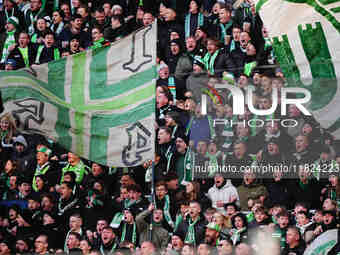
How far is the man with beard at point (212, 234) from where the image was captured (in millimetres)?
6242

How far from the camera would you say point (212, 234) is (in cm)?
627

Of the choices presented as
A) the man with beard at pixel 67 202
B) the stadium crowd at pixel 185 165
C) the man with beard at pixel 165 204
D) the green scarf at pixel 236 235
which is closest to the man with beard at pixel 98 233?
the stadium crowd at pixel 185 165

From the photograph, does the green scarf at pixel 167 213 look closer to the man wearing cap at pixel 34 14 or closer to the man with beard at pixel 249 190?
the man with beard at pixel 249 190

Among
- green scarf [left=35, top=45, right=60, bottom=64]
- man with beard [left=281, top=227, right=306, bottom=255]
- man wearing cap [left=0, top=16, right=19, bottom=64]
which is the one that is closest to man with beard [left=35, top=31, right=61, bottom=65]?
green scarf [left=35, top=45, right=60, bottom=64]

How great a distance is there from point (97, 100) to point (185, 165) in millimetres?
1178

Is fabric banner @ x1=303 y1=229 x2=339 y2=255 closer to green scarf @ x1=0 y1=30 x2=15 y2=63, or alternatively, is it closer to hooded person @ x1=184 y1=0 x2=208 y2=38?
hooded person @ x1=184 y1=0 x2=208 y2=38

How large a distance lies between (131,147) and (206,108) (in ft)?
2.87

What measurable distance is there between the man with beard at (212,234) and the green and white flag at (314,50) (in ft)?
4.65

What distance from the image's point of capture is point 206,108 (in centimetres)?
648

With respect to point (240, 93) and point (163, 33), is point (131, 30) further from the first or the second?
point (240, 93)

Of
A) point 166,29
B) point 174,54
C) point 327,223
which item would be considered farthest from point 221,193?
point 166,29

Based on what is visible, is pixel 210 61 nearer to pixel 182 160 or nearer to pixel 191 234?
pixel 182 160

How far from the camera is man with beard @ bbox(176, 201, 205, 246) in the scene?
6.33 meters

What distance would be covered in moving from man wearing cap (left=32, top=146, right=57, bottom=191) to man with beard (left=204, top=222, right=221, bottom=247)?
1.78 meters
